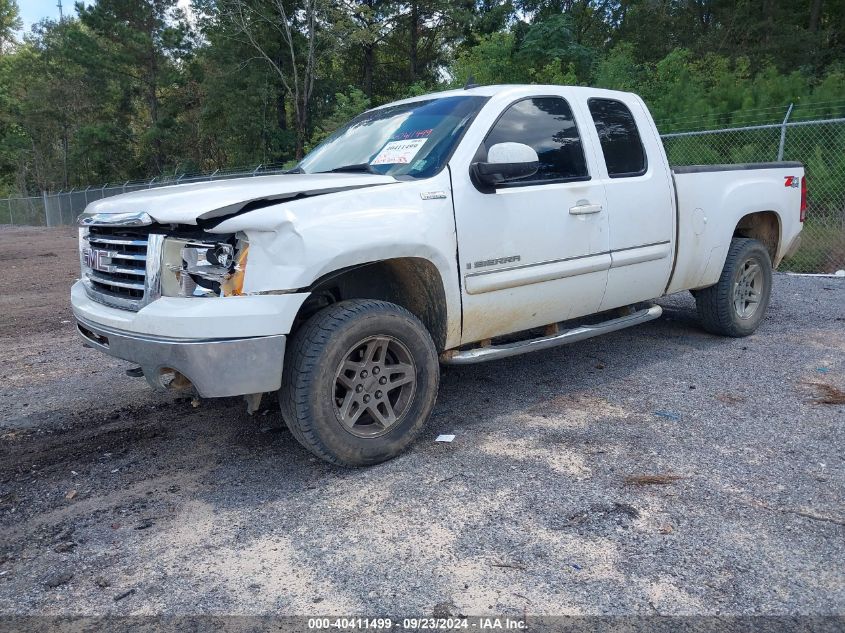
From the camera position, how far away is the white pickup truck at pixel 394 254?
3100mm

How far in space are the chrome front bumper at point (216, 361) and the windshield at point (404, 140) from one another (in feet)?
4.57

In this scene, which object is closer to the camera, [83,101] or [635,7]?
[635,7]

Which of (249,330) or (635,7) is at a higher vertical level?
(635,7)

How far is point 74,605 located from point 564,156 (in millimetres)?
3688

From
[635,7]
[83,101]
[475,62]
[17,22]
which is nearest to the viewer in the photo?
[475,62]

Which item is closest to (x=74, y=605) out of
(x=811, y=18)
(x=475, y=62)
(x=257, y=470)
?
(x=257, y=470)

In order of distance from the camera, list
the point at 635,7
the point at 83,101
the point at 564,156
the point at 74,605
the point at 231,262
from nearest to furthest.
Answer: the point at 74,605
the point at 231,262
the point at 564,156
the point at 635,7
the point at 83,101

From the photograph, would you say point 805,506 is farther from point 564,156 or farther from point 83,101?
point 83,101

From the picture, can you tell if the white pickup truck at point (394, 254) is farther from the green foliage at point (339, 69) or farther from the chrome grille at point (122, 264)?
the green foliage at point (339, 69)

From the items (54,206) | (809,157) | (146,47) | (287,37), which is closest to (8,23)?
(146,47)

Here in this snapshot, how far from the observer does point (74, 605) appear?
2463 mm

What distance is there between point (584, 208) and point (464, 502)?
219 cm

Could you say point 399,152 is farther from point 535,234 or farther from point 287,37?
point 287,37

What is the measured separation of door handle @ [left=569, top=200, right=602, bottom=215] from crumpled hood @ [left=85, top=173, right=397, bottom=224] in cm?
129
